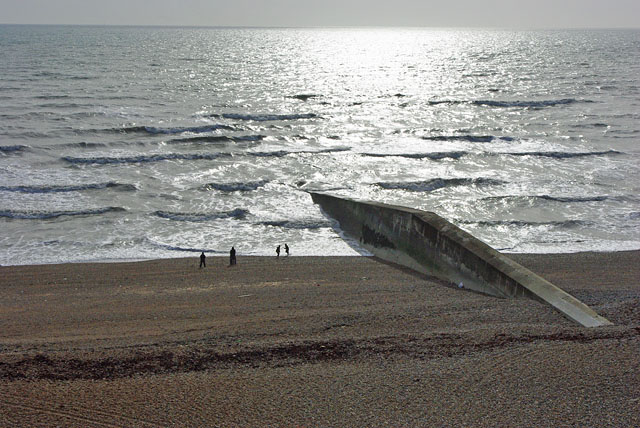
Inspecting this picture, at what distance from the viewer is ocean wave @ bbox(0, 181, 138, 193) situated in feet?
81.9

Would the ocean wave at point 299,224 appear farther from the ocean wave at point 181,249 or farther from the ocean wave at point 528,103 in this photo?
the ocean wave at point 528,103

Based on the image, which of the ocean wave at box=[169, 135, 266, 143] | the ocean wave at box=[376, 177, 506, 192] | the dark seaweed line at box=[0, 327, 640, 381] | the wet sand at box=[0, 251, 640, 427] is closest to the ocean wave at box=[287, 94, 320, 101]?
the ocean wave at box=[169, 135, 266, 143]

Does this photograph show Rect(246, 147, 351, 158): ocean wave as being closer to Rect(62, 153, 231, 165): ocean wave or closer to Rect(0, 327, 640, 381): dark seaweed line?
Rect(62, 153, 231, 165): ocean wave

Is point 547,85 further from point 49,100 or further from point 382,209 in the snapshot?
point 382,209

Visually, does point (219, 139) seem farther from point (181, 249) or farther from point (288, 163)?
point (181, 249)

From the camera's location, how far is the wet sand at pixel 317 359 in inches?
316

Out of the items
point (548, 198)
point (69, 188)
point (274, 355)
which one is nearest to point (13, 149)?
point (69, 188)

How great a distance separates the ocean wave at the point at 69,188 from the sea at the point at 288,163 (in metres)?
0.08

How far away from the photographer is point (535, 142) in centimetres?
3531

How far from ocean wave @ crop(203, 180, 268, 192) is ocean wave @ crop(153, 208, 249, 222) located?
10.2 ft

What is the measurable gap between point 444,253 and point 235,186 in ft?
43.5

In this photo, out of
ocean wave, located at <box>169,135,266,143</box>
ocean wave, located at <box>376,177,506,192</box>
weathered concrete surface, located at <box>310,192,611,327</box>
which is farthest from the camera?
ocean wave, located at <box>169,135,266,143</box>

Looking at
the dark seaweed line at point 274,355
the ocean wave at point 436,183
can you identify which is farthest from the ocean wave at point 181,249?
the ocean wave at point 436,183

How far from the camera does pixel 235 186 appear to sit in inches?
1042
